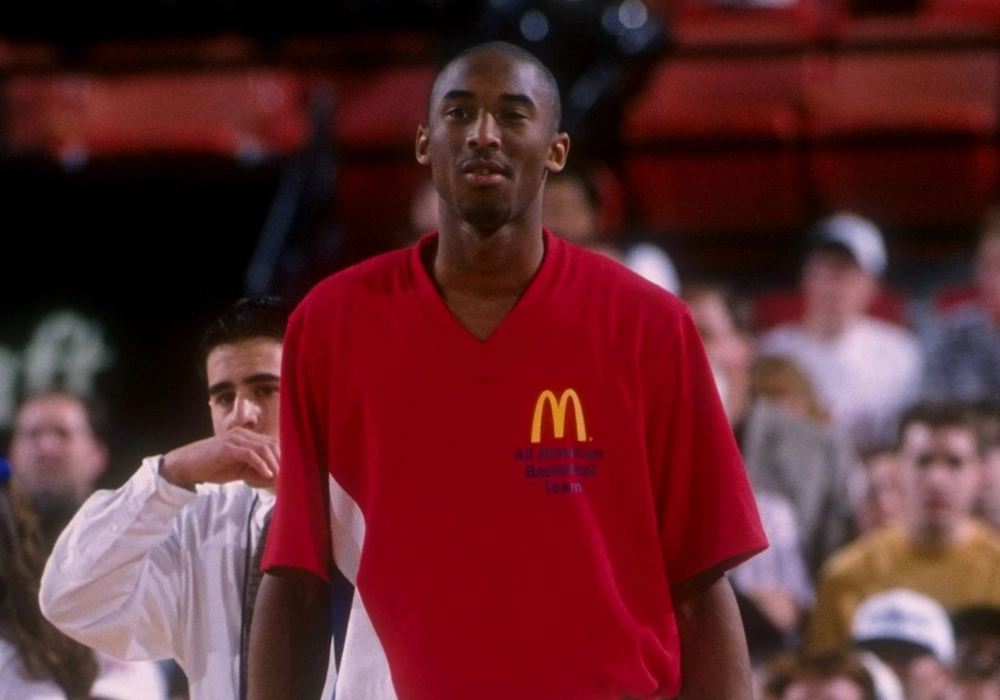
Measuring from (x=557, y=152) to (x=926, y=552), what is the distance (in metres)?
3.37

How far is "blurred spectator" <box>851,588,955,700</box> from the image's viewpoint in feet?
15.6

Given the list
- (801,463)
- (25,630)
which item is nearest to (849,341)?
(801,463)

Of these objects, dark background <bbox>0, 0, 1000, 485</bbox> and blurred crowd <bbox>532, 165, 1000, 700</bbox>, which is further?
dark background <bbox>0, 0, 1000, 485</bbox>

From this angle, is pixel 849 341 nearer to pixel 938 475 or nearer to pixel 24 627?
pixel 938 475

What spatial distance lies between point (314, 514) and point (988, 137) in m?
4.91

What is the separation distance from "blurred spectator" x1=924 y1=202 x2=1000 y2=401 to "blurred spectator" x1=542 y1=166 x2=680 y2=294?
2.84 feet

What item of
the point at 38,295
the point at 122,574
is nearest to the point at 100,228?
the point at 38,295

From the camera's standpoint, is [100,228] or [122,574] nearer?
[122,574]

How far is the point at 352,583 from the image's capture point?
190cm

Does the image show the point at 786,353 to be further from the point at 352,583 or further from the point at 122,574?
the point at 352,583

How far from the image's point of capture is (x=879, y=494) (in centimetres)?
526

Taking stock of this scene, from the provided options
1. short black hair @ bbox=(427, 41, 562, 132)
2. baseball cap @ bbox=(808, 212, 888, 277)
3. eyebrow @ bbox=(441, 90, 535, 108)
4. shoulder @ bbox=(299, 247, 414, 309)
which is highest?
baseball cap @ bbox=(808, 212, 888, 277)

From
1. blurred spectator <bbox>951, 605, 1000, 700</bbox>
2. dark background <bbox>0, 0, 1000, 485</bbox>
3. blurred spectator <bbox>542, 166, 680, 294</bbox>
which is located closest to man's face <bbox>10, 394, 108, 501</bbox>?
dark background <bbox>0, 0, 1000, 485</bbox>

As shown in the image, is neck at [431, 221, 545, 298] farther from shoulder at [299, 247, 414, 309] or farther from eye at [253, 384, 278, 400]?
eye at [253, 384, 278, 400]
